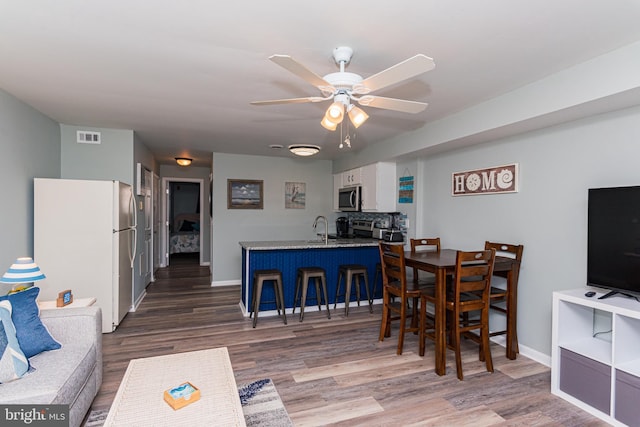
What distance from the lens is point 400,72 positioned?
1.75m

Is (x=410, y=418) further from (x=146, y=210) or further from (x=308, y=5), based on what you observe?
(x=146, y=210)

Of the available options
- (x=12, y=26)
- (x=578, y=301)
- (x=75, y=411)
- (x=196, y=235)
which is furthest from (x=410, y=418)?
(x=196, y=235)

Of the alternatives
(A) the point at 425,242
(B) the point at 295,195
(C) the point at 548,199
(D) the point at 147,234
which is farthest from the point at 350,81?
(D) the point at 147,234

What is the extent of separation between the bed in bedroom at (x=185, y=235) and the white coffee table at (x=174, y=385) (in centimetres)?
771

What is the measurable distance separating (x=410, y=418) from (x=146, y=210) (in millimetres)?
5020

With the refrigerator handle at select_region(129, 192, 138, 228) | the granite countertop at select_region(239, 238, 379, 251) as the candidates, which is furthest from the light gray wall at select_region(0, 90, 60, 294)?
the granite countertop at select_region(239, 238, 379, 251)

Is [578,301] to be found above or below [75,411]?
above

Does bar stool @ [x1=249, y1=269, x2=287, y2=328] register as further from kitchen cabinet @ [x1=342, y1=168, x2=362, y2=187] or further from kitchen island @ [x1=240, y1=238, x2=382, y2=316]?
kitchen cabinet @ [x1=342, y1=168, x2=362, y2=187]

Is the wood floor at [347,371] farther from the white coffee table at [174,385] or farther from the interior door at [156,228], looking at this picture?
the interior door at [156,228]

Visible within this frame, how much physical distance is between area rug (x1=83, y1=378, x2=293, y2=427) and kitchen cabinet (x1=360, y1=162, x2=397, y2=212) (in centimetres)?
304

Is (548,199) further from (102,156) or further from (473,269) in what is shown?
(102,156)

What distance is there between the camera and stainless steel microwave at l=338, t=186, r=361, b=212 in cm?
543

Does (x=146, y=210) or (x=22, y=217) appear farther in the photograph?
(x=146, y=210)

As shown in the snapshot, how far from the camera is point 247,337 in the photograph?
3553 mm
